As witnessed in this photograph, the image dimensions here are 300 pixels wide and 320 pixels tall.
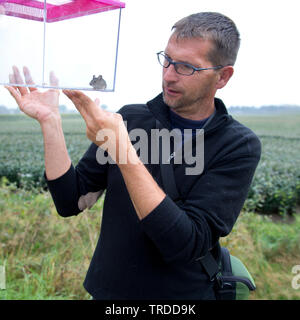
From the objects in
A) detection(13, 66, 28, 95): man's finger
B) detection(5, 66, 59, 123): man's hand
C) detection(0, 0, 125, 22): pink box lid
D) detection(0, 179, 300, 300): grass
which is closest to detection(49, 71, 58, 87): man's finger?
detection(5, 66, 59, 123): man's hand

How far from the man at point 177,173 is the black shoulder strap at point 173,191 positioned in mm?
28

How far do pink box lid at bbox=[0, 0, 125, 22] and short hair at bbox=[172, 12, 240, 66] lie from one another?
286mm

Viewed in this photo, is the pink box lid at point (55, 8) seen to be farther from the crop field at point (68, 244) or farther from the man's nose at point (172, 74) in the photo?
the crop field at point (68, 244)

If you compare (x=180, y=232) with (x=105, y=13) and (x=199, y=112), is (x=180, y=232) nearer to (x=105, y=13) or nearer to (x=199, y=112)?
(x=199, y=112)

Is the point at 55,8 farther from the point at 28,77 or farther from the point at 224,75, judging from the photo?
the point at 224,75

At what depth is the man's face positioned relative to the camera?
1.58 metres

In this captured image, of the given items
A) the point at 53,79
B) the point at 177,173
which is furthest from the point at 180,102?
the point at 53,79

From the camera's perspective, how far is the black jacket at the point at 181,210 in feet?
4.77

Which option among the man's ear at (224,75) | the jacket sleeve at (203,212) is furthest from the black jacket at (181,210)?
the man's ear at (224,75)

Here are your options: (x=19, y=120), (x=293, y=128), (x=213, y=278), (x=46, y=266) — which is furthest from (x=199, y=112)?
(x=293, y=128)

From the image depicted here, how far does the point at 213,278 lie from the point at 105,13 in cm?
125

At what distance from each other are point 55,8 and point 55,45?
151 millimetres

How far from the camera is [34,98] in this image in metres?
1.56

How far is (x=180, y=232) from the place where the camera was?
4.33 ft
